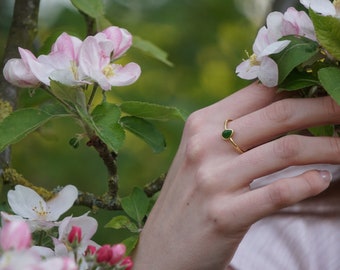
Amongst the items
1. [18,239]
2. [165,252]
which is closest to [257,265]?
[165,252]

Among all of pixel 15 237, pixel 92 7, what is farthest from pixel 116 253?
pixel 92 7

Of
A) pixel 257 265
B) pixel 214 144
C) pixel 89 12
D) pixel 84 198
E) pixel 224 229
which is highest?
pixel 89 12

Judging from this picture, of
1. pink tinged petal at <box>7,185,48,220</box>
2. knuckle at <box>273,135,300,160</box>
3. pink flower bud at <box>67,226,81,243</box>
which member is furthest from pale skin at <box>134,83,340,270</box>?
pink flower bud at <box>67,226,81,243</box>

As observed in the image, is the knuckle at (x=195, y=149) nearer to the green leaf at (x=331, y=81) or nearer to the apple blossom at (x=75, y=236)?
the green leaf at (x=331, y=81)

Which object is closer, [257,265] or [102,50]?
[102,50]

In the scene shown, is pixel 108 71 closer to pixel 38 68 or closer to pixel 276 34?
pixel 38 68

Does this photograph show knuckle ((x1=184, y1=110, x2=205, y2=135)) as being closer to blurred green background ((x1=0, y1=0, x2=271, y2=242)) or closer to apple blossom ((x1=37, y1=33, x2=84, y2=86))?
apple blossom ((x1=37, y1=33, x2=84, y2=86))

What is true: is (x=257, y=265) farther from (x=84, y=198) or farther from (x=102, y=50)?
(x=102, y=50)
